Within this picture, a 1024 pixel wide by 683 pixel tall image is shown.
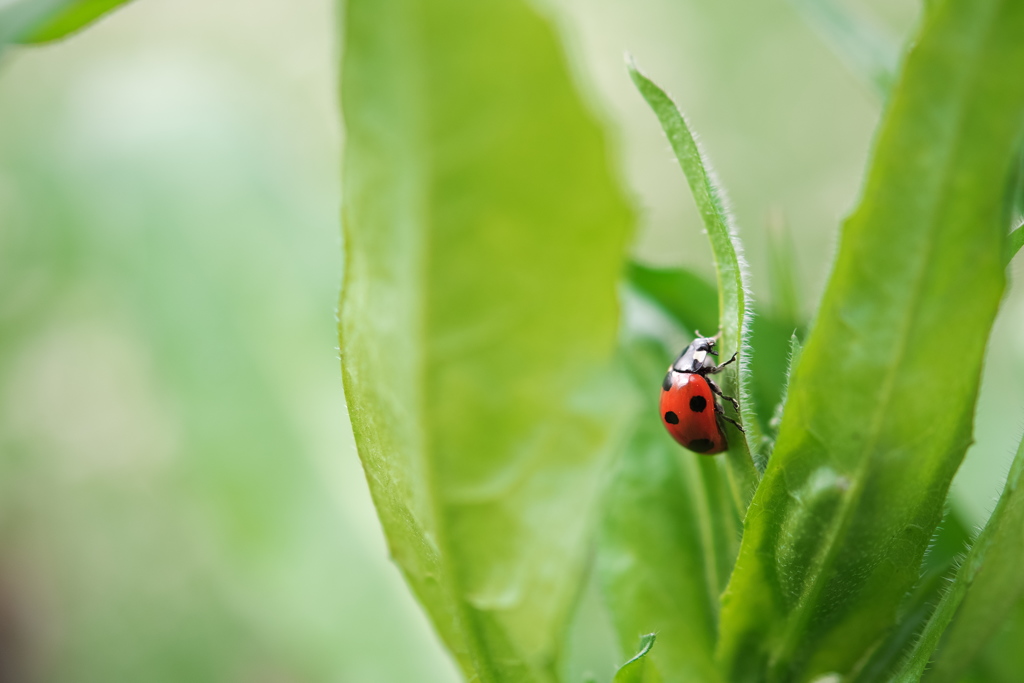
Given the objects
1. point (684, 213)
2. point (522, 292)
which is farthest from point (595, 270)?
point (684, 213)

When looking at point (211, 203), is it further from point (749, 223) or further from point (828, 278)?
point (749, 223)

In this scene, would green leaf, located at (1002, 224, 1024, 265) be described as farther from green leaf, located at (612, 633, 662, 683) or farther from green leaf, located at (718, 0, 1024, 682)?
green leaf, located at (612, 633, 662, 683)

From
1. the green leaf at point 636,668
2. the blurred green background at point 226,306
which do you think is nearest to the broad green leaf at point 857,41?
the blurred green background at point 226,306

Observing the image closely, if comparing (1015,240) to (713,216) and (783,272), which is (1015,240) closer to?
(713,216)

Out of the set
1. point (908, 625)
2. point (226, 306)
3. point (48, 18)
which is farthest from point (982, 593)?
point (226, 306)

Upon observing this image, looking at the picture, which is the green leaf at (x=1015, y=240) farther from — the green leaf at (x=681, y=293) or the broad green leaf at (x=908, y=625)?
the green leaf at (x=681, y=293)

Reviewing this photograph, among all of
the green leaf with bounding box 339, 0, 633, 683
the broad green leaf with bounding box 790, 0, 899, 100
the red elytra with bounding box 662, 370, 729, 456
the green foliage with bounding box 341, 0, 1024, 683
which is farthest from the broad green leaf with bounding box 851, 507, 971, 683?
the broad green leaf with bounding box 790, 0, 899, 100
